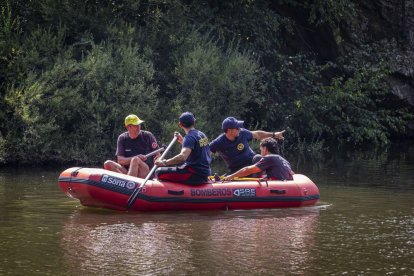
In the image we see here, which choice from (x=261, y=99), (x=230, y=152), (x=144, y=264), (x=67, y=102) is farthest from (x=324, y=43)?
(x=144, y=264)

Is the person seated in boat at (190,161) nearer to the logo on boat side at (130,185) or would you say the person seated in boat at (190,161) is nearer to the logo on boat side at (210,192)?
the logo on boat side at (210,192)

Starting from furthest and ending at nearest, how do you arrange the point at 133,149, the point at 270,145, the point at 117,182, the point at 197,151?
the point at 133,149 → the point at 270,145 → the point at 197,151 → the point at 117,182

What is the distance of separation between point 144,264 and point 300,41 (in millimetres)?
20165

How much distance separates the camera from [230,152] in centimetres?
1520

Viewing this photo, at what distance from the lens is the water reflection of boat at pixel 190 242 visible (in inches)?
384

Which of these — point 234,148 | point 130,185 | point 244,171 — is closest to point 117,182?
point 130,185

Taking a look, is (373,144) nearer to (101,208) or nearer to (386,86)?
(386,86)

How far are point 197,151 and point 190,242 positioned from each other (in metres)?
2.92

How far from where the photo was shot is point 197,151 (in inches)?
548

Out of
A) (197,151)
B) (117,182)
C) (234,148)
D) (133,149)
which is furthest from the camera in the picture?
(234,148)

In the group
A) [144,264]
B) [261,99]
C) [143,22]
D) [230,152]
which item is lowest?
[144,264]

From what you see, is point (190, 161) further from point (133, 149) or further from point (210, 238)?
point (210, 238)

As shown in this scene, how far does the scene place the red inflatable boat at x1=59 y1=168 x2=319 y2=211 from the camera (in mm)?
13617

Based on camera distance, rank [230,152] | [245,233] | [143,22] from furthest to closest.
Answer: [143,22] < [230,152] < [245,233]
